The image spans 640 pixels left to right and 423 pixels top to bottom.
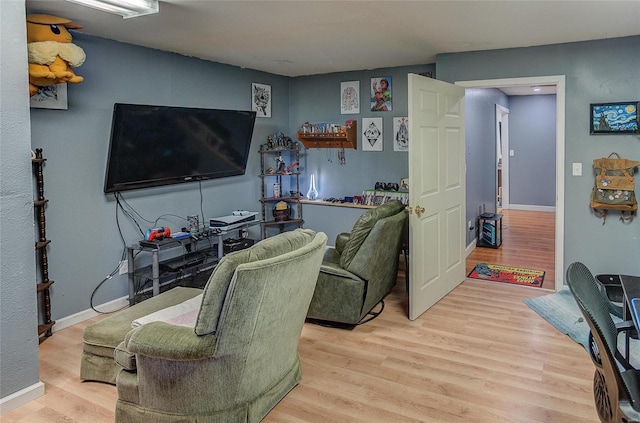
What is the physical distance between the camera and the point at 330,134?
5.97 m

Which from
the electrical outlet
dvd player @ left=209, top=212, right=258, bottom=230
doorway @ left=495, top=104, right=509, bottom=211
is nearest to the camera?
the electrical outlet

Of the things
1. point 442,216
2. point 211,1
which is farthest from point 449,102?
point 211,1

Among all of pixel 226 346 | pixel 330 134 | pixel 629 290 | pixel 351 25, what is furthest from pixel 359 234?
pixel 330 134

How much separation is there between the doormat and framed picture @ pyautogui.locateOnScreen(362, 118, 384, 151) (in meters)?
1.91

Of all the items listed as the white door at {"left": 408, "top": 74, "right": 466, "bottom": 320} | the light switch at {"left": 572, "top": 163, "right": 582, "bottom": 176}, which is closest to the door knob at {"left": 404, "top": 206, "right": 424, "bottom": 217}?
the white door at {"left": 408, "top": 74, "right": 466, "bottom": 320}

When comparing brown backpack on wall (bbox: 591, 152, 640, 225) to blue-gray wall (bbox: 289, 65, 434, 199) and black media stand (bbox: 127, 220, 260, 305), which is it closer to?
blue-gray wall (bbox: 289, 65, 434, 199)

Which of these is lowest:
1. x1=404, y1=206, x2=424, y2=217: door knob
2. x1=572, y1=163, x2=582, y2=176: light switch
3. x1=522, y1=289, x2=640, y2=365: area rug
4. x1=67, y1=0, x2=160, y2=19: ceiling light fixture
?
x1=522, y1=289, x2=640, y2=365: area rug

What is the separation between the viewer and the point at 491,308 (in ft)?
13.7

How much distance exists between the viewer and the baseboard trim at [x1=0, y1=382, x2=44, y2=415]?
2633mm

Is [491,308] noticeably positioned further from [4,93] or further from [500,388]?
[4,93]

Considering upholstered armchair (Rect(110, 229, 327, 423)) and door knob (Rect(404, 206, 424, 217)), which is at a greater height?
door knob (Rect(404, 206, 424, 217))

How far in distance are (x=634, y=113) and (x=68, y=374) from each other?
4883 mm

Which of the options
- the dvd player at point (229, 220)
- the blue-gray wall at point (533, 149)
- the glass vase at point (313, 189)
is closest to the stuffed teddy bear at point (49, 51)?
the dvd player at point (229, 220)

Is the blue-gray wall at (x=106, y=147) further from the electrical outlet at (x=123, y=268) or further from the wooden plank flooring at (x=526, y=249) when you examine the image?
the wooden plank flooring at (x=526, y=249)
